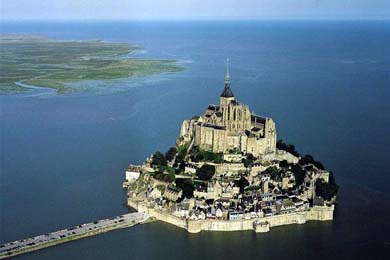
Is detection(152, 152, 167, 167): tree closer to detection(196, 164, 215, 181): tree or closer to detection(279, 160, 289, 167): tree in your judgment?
detection(196, 164, 215, 181): tree

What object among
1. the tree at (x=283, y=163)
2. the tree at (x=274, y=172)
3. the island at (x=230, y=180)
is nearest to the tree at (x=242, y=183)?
the island at (x=230, y=180)

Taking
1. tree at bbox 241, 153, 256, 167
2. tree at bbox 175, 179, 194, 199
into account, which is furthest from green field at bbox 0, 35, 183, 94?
tree at bbox 175, 179, 194, 199

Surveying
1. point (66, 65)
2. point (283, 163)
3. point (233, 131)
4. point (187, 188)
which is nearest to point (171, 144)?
point (233, 131)

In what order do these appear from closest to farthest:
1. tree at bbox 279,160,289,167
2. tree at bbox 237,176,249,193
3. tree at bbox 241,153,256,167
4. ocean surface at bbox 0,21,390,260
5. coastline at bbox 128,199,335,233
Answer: ocean surface at bbox 0,21,390,260, coastline at bbox 128,199,335,233, tree at bbox 237,176,249,193, tree at bbox 241,153,256,167, tree at bbox 279,160,289,167

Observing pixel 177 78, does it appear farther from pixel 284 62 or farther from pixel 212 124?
pixel 212 124

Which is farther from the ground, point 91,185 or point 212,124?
point 212,124

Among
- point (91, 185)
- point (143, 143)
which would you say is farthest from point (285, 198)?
point (143, 143)

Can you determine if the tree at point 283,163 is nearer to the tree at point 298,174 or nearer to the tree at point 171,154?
the tree at point 298,174
